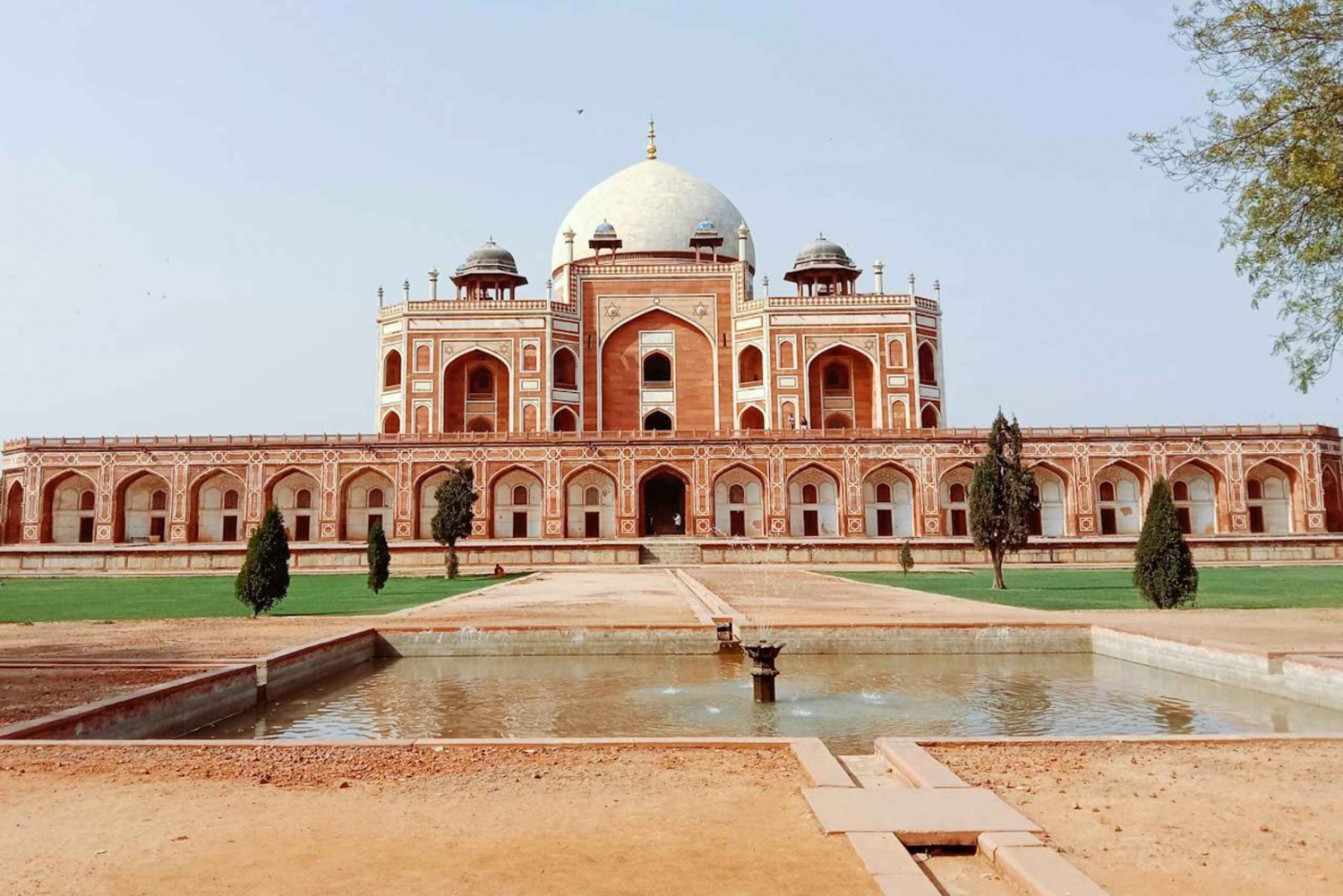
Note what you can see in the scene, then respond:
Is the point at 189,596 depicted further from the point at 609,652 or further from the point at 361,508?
the point at 361,508

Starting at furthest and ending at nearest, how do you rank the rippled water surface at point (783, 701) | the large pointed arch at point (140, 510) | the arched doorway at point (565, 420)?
the arched doorway at point (565, 420) → the large pointed arch at point (140, 510) → the rippled water surface at point (783, 701)

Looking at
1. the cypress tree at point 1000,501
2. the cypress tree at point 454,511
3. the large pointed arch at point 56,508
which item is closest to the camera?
the cypress tree at point 1000,501

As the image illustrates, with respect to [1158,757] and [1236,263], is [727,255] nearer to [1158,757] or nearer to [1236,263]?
[1236,263]

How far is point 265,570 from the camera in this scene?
1114 cm

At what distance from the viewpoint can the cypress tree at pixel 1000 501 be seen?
54.0 ft

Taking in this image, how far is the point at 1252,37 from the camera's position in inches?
339

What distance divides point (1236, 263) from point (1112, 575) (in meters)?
10.3

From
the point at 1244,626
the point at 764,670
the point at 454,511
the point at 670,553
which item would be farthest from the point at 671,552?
the point at 764,670

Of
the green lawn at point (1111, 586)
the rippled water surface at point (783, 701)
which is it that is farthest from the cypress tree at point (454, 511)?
the rippled water surface at point (783, 701)

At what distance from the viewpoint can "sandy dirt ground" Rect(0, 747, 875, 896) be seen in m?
2.70

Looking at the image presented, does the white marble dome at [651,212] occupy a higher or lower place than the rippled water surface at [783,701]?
higher

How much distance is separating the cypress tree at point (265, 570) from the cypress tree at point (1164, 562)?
9744 mm

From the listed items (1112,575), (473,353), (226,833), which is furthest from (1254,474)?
(226,833)

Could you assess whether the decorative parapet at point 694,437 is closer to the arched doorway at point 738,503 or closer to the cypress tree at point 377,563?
the arched doorway at point 738,503
